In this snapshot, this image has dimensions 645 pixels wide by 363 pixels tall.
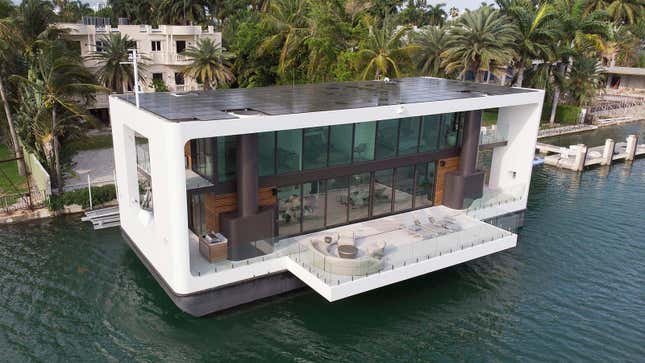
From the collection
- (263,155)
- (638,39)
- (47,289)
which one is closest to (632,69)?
(638,39)

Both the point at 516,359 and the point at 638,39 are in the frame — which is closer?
the point at 516,359

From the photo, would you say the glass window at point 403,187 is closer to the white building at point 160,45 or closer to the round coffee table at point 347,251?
the round coffee table at point 347,251

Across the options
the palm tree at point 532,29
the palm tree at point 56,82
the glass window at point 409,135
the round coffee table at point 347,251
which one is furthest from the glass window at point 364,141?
the palm tree at point 532,29

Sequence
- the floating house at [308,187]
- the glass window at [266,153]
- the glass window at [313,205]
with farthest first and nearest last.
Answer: the glass window at [313,205] < the glass window at [266,153] < the floating house at [308,187]

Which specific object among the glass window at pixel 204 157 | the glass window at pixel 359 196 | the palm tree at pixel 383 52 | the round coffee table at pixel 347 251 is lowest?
the round coffee table at pixel 347 251

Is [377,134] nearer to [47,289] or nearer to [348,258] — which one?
[348,258]
